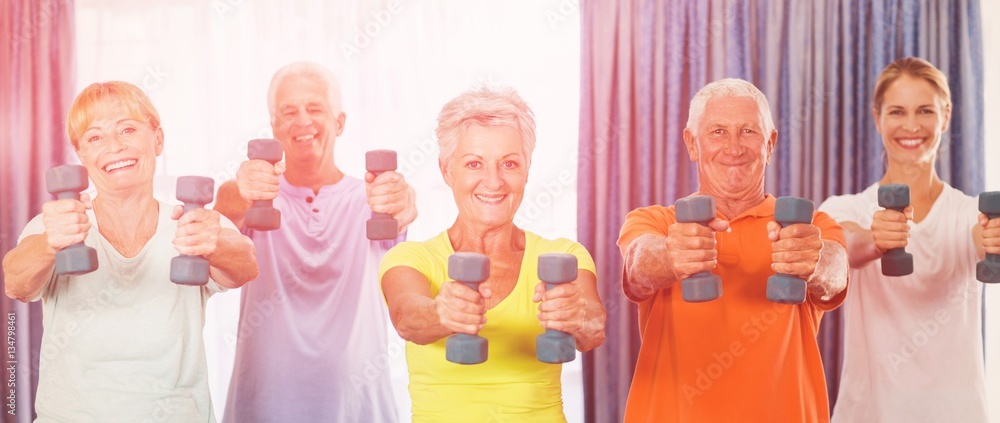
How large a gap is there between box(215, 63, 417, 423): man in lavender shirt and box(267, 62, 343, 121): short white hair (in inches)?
1.3

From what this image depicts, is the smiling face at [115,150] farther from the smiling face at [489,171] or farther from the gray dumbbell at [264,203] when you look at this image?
the smiling face at [489,171]

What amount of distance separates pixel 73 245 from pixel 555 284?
1497mm

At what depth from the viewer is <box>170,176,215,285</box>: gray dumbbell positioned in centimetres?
249

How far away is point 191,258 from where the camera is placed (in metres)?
2.51

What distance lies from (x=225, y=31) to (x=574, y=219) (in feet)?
5.69

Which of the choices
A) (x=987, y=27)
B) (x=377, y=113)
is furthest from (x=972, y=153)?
(x=377, y=113)

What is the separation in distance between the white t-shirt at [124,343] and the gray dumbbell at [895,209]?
2.34m

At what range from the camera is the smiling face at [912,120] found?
3.31 metres

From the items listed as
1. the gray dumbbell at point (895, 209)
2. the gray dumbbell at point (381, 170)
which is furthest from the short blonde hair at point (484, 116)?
the gray dumbbell at point (895, 209)

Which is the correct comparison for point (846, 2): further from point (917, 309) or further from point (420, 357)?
point (420, 357)

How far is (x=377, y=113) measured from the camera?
3492 millimetres

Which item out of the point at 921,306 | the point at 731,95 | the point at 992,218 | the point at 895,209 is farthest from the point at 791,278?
the point at 921,306

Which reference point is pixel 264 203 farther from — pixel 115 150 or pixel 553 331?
pixel 553 331

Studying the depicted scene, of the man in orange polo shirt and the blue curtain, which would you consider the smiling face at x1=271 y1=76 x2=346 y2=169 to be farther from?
the man in orange polo shirt
